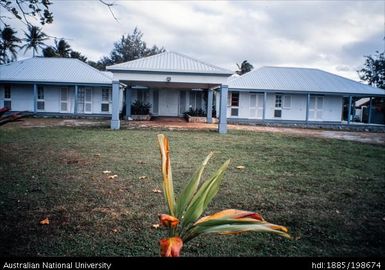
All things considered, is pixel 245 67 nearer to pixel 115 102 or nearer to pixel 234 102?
pixel 234 102

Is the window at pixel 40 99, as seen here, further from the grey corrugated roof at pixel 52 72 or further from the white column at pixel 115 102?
the white column at pixel 115 102

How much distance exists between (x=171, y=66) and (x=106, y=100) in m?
11.8

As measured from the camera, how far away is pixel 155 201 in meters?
5.02

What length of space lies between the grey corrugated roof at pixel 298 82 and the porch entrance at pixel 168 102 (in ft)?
18.5

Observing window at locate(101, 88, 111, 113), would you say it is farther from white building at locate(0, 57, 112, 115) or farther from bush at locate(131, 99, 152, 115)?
bush at locate(131, 99, 152, 115)

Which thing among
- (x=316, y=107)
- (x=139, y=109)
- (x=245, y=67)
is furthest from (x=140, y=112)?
(x=245, y=67)

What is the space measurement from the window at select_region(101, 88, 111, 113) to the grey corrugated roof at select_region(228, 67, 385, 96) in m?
10.6

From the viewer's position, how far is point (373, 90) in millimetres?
26297

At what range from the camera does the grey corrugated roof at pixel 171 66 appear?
52.9ft

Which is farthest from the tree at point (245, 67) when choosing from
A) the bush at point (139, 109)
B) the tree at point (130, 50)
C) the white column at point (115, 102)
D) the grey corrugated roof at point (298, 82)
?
the white column at point (115, 102)

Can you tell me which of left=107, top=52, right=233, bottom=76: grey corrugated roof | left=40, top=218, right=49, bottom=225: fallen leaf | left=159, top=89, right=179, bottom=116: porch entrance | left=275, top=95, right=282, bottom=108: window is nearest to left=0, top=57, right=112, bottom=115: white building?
left=159, top=89, right=179, bottom=116: porch entrance

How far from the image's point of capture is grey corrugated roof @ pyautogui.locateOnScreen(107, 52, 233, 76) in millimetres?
16109

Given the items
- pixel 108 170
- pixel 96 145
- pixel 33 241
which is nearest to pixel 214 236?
pixel 33 241

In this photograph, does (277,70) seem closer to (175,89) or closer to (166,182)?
(175,89)
